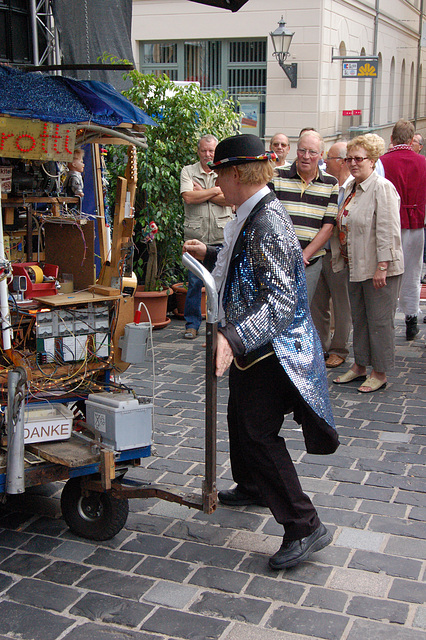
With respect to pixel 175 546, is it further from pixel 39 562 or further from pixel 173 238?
pixel 173 238

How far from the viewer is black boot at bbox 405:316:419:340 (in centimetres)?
764

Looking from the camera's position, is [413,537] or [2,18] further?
[2,18]

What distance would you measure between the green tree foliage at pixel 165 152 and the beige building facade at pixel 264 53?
8.29 metres

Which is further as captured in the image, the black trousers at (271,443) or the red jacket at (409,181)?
the red jacket at (409,181)

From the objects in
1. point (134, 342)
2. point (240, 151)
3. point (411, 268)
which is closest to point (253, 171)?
point (240, 151)

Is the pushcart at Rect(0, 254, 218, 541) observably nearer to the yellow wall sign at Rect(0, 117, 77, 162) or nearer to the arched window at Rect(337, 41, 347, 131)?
the yellow wall sign at Rect(0, 117, 77, 162)

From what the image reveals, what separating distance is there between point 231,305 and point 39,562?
4.95 ft

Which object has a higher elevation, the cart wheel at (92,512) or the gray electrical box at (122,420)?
the gray electrical box at (122,420)

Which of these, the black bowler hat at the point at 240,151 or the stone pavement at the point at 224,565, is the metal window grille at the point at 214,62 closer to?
the stone pavement at the point at 224,565

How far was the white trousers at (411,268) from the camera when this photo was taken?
751cm

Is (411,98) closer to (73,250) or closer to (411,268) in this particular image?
(411,268)

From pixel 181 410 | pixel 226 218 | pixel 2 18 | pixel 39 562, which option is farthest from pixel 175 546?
pixel 2 18

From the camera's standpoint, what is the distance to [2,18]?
7918 millimetres

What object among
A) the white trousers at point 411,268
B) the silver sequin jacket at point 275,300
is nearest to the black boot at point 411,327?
the white trousers at point 411,268
